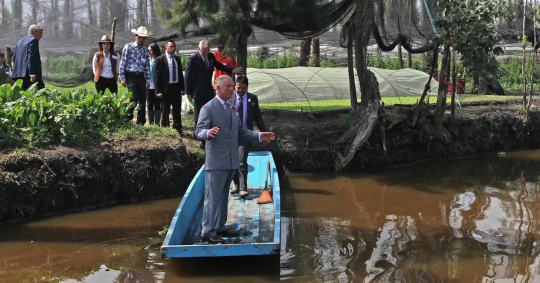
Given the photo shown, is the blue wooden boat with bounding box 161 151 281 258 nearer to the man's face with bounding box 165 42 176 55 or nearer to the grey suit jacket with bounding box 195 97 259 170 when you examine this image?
the grey suit jacket with bounding box 195 97 259 170

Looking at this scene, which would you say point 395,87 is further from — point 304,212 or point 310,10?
point 304,212

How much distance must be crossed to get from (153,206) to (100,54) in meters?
3.15

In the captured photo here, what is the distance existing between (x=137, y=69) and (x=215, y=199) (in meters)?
5.03

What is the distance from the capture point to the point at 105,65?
11.1 m

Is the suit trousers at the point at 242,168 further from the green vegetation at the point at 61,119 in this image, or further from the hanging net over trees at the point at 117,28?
the hanging net over trees at the point at 117,28

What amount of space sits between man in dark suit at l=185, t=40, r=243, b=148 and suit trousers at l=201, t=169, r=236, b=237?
13.1ft

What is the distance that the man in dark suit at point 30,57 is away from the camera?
34.4ft

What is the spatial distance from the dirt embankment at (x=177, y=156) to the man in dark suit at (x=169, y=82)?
2.03 ft

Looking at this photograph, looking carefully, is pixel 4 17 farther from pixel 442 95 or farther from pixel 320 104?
pixel 442 95

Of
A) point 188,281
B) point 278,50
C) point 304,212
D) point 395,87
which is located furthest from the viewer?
point 278,50

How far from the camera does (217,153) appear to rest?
6.59m

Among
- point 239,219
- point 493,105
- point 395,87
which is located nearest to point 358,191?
point 239,219

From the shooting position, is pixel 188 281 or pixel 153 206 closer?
pixel 188 281

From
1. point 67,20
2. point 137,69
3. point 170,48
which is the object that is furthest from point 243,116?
point 67,20
